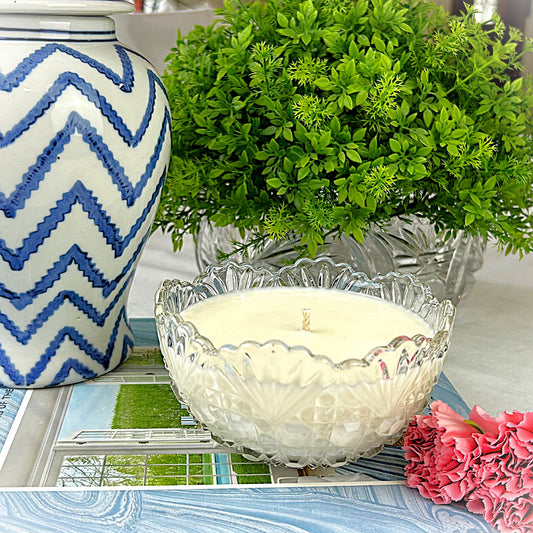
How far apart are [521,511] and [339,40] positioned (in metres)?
0.37

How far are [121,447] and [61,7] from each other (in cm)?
28

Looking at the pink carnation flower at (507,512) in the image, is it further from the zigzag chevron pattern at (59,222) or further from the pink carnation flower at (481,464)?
the zigzag chevron pattern at (59,222)

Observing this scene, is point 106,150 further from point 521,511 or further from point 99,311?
point 521,511

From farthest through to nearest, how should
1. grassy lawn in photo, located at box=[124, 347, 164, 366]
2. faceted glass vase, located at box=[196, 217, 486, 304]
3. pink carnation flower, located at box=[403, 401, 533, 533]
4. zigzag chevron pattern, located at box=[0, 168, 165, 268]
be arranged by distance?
1. faceted glass vase, located at box=[196, 217, 486, 304]
2. grassy lawn in photo, located at box=[124, 347, 164, 366]
3. zigzag chevron pattern, located at box=[0, 168, 165, 268]
4. pink carnation flower, located at box=[403, 401, 533, 533]

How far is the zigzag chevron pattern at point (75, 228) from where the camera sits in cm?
48

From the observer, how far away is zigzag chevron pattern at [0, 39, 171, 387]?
1.58 ft

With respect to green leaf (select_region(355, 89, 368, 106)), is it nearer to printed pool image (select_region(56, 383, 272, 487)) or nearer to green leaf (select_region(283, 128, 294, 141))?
green leaf (select_region(283, 128, 294, 141))

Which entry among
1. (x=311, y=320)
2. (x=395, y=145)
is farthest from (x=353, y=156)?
(x=311, y=320)

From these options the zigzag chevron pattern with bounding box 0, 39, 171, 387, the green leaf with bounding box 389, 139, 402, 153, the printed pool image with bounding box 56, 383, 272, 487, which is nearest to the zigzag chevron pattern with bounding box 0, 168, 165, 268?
the zigzag chevron pattern with bounding box 0, 39, 171, 387

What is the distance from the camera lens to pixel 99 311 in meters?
0.56

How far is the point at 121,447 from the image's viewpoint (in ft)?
1.54

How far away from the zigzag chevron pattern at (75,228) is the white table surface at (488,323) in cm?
25

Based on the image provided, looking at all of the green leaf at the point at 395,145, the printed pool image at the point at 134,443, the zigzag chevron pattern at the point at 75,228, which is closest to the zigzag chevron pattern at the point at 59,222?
the zigzag chevron pattern at the point at 75,228

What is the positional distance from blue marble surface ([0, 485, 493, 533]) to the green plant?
0.23 metres
